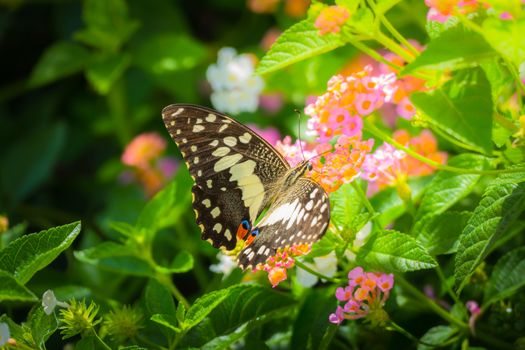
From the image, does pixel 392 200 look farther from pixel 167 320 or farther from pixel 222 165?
pixel 167 320

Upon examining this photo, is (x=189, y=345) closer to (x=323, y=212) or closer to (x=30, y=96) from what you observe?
(x=323, y=212)

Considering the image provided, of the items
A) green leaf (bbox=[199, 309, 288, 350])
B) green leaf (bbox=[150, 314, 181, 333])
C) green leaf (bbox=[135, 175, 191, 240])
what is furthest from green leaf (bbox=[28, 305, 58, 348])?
green leaf (bbox=[135, 175, 191, 240])

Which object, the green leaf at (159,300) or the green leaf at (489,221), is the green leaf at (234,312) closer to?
the green leaf at (159,300)

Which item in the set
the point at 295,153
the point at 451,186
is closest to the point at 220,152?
the point at 295,153

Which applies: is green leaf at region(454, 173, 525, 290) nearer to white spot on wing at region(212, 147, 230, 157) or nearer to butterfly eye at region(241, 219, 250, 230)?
butterfly eye at region(241, 219, 250, 230)

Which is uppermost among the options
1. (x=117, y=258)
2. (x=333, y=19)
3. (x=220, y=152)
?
(x=333, y=19)
